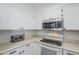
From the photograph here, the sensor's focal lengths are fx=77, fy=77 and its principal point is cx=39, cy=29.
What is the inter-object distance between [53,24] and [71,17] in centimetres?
30

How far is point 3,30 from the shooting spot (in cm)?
129

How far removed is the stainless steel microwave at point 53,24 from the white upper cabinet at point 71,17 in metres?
0.08

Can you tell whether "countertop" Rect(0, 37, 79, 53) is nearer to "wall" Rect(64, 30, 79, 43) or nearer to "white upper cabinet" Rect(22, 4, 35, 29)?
"wall" Rect(64, 30, 79, 43)

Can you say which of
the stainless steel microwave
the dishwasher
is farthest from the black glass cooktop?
the stainless steel microwave

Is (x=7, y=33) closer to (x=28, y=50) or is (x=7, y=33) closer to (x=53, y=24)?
(x=28, y=50)

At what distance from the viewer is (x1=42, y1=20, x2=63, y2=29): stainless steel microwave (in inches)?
47.6

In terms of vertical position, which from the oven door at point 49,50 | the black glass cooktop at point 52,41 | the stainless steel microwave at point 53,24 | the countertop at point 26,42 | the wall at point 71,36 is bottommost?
the oven door at point 49,50

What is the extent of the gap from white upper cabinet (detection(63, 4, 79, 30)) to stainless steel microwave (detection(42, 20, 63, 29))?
0.27 ft

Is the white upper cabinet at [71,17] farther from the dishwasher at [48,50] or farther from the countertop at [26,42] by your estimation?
the dishwasher at [48,50]

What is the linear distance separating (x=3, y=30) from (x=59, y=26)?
0.93 metres

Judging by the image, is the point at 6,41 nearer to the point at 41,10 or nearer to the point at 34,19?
the point at 34,19

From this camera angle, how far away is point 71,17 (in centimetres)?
121

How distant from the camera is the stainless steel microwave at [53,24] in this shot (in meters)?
1.21

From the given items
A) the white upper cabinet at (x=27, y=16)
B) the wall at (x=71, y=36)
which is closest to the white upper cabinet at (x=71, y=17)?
the wall at (x=71, y=36)
